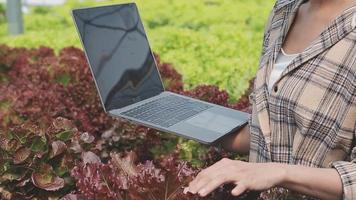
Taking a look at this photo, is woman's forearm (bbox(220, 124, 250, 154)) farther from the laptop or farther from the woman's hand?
the woman's hand

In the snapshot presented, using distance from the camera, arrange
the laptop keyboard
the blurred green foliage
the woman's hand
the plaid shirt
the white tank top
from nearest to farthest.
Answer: the woman's hand, the plaid shirt, the white tank top, the laptop keyboard, the blurred green foliage

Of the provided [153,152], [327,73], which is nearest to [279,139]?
[327,73]

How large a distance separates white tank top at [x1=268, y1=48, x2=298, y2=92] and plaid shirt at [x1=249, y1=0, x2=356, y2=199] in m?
0.02

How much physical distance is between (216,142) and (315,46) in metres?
0.51

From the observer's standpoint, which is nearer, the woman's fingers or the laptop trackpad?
the woman's fingers

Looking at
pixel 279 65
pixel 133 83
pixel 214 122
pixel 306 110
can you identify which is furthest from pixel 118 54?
pixel 306 110

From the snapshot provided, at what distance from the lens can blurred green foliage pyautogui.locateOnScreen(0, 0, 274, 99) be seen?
4.57 m

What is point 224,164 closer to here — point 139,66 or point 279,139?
point 279,139

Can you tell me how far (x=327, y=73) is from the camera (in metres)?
1.80

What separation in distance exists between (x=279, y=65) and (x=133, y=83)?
29.3 inches

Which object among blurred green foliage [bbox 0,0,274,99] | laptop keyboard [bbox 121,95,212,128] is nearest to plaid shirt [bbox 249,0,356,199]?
laptop keyboard [bbox 121,95,212,128]

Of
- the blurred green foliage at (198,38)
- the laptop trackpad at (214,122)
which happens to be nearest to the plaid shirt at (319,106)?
the laptop trackpad at (214,122)

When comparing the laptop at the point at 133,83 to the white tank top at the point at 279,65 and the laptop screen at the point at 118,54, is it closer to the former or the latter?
the laptop screen at the point at 118,54

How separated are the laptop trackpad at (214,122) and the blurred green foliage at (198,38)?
67.0 inches
